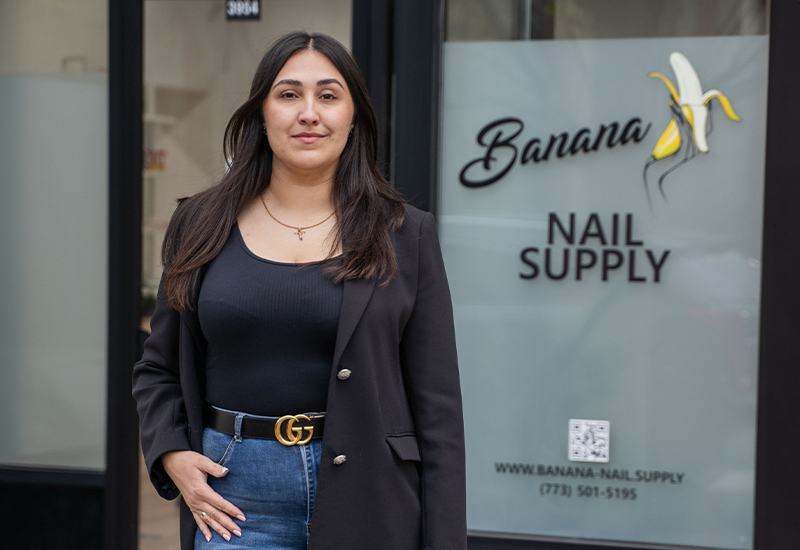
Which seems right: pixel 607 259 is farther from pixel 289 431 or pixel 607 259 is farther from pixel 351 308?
pixel 289 431

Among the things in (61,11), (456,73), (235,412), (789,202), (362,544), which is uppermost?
(61,11)

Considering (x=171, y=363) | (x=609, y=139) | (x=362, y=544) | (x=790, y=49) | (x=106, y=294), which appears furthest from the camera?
(x=106, y=294)

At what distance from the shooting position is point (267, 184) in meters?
2.28

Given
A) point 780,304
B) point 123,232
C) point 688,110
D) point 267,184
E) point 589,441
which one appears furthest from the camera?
point 123,232

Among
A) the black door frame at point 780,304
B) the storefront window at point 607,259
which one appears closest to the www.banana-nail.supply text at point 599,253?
the storefront window at point 607,259

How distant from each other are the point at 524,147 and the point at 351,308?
2.12m

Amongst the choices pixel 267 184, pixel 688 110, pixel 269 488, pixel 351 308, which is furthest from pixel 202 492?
pixel 688 110

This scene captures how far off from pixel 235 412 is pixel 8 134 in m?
2.97

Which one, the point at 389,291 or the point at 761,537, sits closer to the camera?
the point at 389,291

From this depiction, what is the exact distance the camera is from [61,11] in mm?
4281

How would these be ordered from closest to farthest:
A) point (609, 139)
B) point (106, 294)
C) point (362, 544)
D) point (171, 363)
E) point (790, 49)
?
point (362, 544) < point (171, 363) < point (790, 49) < point (609, 139) < point (106, 294)

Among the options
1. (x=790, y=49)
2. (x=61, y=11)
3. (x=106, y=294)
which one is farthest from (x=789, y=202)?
(x=61, y=11)

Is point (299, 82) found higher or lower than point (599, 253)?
higher

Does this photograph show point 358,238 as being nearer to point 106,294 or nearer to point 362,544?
point 362,544
